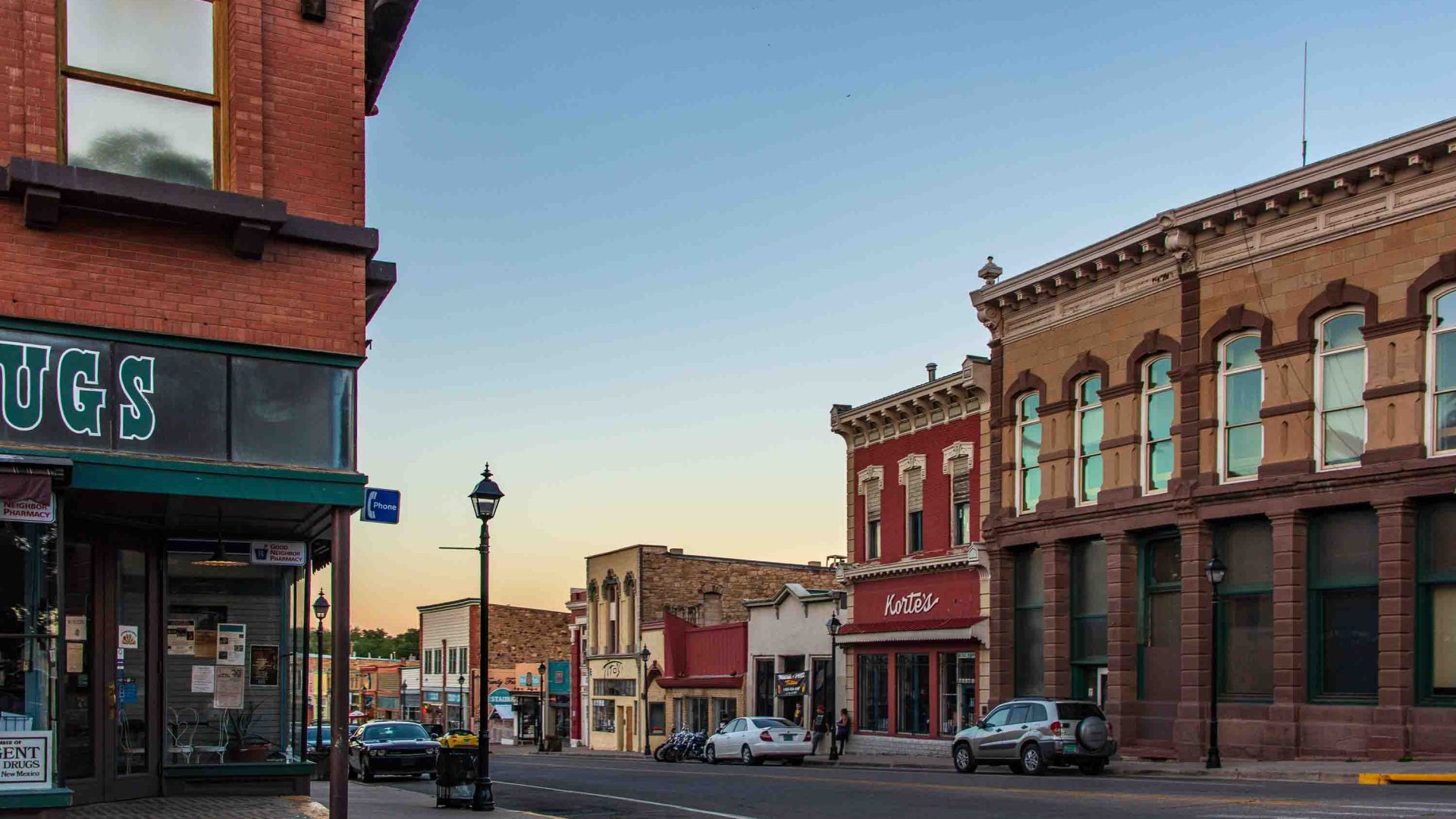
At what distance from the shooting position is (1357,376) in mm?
28906

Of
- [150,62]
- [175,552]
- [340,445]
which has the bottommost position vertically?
[175,552]

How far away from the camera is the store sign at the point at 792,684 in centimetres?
5059

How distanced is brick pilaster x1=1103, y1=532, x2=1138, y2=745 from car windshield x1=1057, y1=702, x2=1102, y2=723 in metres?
5.24

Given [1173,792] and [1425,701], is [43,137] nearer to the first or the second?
[1173,792]

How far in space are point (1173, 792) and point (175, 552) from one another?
14066 millimetres

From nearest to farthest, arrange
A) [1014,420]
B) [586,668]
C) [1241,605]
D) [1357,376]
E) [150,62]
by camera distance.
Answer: [150,62] → [1357,376] → [1241,605] → [1014,420] → [586,668]

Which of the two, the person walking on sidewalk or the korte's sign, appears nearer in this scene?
the korte's sign

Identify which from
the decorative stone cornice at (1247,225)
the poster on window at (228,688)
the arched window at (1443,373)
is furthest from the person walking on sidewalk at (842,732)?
the poster on window at (228,688)

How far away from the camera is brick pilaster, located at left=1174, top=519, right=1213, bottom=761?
104 feet

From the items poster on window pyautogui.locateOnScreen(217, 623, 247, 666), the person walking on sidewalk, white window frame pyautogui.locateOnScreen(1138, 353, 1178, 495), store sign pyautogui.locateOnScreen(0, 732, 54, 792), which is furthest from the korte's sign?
the person walking on sidewalk

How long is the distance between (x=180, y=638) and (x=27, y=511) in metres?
4.93

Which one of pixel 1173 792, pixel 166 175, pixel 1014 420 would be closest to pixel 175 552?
pixel 166 175

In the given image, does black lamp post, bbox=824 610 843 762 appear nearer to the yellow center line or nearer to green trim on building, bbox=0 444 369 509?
the yellow center line

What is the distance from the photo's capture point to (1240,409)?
31609mm
